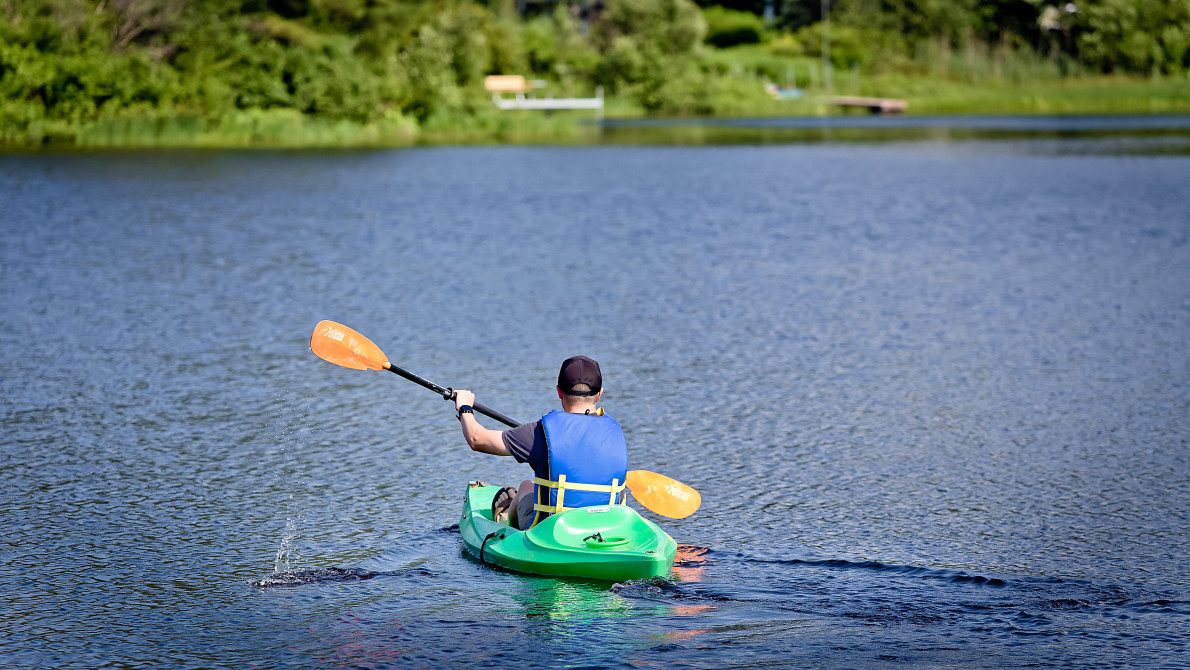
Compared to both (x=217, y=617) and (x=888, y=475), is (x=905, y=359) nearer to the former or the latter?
(x=888, y=475)

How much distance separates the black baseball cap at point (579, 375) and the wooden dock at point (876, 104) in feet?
202

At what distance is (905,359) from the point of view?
11.7 meters

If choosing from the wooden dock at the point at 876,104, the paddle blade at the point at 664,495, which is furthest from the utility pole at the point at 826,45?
the paddle blade at the point at 664,495

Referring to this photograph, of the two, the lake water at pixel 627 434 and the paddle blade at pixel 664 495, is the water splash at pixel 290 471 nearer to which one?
the lake water at pixel 627 434

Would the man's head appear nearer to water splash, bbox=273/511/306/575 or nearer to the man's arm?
the man's arm

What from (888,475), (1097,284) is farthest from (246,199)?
(888,475)

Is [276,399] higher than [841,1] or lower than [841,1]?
lower

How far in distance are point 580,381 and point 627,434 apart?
120 inches

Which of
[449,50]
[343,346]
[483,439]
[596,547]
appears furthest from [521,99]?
[596,547]

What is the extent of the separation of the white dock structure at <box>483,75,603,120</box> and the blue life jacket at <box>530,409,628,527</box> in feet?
168

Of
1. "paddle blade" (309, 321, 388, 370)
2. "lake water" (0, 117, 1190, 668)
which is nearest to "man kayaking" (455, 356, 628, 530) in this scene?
"lake water" (0, 117, 1190, 668)

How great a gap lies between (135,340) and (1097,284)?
10024 mm

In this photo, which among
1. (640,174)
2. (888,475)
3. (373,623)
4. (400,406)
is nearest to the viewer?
(373,623)

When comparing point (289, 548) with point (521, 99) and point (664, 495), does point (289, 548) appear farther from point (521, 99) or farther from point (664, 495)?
point (521, 99)
